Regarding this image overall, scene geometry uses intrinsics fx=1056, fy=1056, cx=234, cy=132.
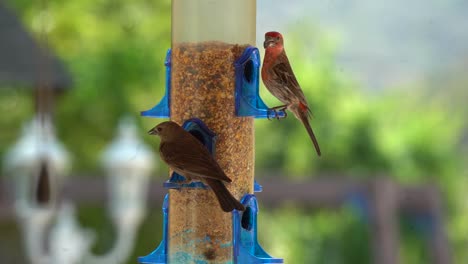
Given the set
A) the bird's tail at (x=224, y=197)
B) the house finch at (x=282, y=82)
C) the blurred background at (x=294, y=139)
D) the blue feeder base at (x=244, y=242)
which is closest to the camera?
the bird's tail at (x=224, y=197)

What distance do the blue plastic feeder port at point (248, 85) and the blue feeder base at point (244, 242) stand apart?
0.27 meters

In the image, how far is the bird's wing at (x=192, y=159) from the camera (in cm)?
309

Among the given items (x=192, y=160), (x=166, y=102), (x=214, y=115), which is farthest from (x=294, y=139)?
(x=192, y=160)

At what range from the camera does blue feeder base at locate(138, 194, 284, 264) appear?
10.6 feet

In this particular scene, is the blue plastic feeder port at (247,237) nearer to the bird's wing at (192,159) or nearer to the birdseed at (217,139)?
the birdseed at (217,139)

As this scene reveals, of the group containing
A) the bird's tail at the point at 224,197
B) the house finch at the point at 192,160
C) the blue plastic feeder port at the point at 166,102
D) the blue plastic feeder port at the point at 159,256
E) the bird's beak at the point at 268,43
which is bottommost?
the blue plastic feeder port at the point at 159,256

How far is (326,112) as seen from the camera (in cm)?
1343

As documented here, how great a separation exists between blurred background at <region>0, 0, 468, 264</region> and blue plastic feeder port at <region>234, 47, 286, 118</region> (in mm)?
3786

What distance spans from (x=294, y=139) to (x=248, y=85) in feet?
34.1

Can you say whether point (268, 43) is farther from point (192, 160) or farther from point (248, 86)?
point (192, 160)

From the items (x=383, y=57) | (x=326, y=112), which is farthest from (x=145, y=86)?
(x=383, y=57)

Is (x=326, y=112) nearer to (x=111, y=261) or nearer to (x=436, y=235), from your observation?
(x=436, y=235)

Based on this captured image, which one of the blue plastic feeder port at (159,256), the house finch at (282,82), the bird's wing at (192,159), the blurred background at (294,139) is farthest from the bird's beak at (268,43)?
the blurred background at (294,139)

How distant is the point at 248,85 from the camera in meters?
3.34
